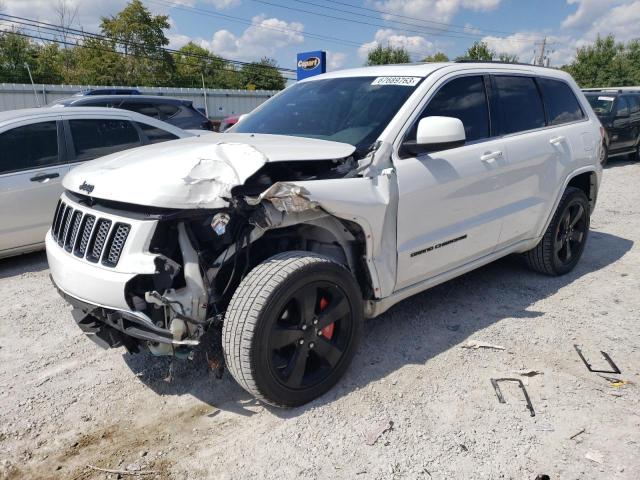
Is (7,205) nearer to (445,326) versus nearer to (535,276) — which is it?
(445,326)

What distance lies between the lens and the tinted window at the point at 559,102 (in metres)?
4.35

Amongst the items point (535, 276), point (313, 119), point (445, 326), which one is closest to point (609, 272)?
point (535, 276)

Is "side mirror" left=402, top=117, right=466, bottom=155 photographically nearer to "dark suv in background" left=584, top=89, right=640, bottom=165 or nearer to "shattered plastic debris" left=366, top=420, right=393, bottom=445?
"shattered plastic debris" left=366, top=420, right=393, bottom=445

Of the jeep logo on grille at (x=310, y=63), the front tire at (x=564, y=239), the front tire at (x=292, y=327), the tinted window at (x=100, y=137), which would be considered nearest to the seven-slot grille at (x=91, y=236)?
the front tire at (x=292, y=327)

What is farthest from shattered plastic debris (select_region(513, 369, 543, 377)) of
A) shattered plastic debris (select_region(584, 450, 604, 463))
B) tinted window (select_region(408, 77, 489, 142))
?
tinted window (select_region(408, 77, 489, 142))

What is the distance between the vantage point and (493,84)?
3.81 metres

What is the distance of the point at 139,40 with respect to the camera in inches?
1570

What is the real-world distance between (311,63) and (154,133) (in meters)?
17.0

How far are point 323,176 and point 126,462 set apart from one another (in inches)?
70.5

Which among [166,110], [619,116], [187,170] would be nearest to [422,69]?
[187,170]

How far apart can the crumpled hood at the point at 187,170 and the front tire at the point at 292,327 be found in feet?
1.58

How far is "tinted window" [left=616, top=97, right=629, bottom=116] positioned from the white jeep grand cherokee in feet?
35.4

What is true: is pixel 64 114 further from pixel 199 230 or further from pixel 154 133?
pixel 199 230

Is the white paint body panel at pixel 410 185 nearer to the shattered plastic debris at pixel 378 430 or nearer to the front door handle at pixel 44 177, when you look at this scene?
the shattered plastic debris at pixel 378 430
